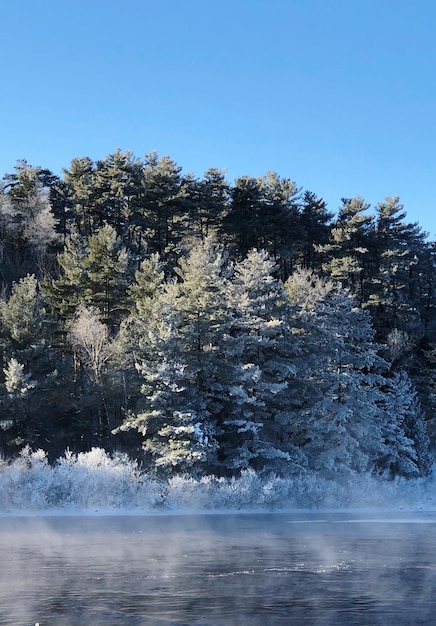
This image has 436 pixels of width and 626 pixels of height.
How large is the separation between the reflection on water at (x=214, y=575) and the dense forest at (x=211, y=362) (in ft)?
45.9

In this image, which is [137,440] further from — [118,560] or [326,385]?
[118,560]

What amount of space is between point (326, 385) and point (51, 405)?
16.3m

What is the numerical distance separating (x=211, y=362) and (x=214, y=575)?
75.8 feet

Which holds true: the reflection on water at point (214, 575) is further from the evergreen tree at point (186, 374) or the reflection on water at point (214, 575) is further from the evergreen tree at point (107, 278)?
the evergreen tree at point (107, 278)

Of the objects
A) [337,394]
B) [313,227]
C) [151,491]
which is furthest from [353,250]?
[151,491]

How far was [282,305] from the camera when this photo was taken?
35625 mm

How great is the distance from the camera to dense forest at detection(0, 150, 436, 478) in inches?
1304

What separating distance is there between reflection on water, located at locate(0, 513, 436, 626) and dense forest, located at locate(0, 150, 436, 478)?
14.0 meters

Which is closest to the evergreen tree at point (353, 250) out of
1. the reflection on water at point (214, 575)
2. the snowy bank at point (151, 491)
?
the snowy bank at point (151, 491)

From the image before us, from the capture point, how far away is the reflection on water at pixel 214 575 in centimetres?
829

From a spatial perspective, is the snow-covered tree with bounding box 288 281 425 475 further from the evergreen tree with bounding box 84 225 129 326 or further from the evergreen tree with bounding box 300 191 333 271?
the evergreen tree with bounding box 300 191 333 271

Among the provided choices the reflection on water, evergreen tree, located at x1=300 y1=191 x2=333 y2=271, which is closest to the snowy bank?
the reflection on water

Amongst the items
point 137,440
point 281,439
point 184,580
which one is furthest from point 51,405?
point 184,580

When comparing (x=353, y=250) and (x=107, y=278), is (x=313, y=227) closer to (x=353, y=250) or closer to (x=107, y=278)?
(x=353, y=250)
